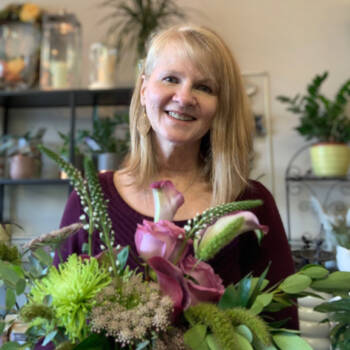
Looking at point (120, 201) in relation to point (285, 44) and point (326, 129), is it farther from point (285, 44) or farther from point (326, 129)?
point (285, 44)

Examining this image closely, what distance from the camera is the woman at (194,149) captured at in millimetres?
771

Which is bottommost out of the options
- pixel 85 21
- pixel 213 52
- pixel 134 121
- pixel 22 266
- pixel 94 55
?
pixel 22 266

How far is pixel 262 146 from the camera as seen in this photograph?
230cm

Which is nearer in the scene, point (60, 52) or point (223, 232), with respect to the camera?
point (223, 232)

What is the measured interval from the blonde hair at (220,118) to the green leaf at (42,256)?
1.47 feet

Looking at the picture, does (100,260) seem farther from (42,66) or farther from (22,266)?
(42,66)

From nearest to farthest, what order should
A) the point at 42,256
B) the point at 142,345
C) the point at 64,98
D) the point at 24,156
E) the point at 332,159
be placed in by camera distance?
1. the point at 142,345
2. the point at 42,256
3. the point at 332,159
4. the point at 24,156
5. the point at 64,98

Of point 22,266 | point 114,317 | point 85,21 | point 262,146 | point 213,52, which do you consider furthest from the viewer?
point 85,21

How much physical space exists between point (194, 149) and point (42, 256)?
524 mm

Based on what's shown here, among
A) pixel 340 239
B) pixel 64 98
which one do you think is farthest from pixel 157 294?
pixel 64 98

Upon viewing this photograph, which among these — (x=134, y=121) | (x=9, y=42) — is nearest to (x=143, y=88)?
(x=134, y=121)

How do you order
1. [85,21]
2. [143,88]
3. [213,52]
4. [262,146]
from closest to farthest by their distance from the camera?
[213,52]
[143,88]
[262,146]
[85,21]

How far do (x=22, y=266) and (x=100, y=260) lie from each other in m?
0.10

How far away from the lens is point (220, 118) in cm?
86
